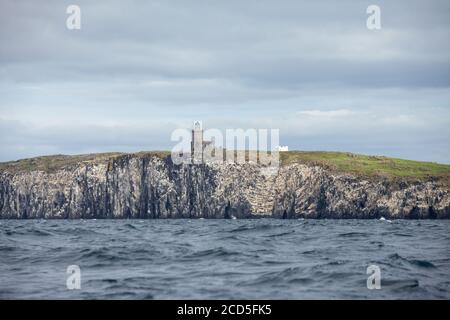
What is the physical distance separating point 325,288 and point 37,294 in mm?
12798

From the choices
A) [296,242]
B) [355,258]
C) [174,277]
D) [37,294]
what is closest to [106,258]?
[174,277]

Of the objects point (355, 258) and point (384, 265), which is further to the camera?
point (355, 258)

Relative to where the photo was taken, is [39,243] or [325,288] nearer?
[325,288]

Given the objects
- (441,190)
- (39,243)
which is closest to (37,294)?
(39,243)

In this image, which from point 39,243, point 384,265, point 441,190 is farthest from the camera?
point 441,190

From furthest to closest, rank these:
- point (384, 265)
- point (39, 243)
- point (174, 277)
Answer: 1. point (39, 243)
2. point (384, 265)
3. point (174, 277)

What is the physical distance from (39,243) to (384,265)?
89.2 feet

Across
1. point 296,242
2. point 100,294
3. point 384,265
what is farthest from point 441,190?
point 100,294

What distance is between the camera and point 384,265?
126 ft

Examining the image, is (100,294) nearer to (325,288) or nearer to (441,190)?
(325,288)
